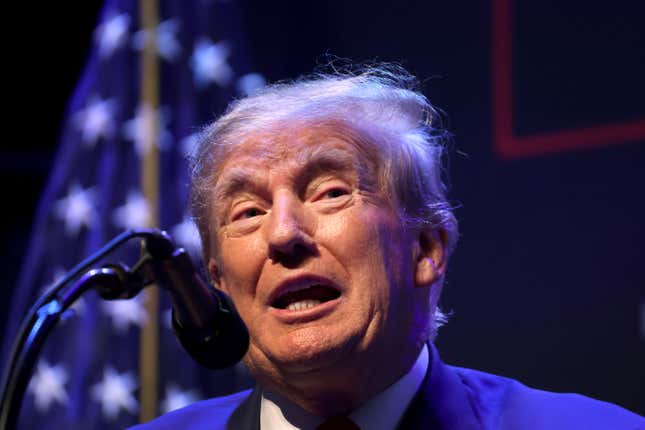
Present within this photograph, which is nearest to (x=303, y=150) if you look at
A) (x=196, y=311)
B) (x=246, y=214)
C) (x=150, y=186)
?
(x=246, y=214)

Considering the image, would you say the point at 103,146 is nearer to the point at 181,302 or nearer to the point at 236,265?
the point at 236,265

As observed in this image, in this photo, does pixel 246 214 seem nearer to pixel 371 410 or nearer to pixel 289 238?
pixel 289 238

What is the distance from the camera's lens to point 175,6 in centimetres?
296

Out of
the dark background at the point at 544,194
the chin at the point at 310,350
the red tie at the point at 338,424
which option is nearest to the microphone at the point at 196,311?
the chin at the point at 310,350

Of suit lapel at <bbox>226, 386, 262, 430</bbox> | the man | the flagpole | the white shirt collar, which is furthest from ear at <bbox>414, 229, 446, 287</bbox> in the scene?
the flagpole

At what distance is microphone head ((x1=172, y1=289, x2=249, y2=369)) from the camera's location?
37.9 inches

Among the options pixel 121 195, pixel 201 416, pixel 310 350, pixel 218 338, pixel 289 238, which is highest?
pixel 121 195

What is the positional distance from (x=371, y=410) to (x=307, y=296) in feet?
0.86

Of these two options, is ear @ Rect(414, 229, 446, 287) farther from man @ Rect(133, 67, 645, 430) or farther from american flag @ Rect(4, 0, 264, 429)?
american flag @ Rect(4, 0, 264, 429)

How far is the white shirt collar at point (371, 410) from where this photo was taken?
147 cm

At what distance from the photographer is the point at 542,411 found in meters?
1.51

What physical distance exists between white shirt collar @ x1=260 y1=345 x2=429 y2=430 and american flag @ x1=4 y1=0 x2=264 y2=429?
115 centimetres

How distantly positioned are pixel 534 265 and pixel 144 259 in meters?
1.59

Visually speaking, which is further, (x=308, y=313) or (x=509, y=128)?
(x=509, y=128)
